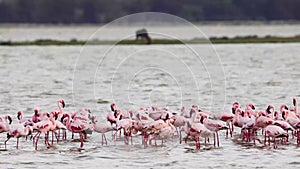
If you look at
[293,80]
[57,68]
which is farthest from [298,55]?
[293,80]

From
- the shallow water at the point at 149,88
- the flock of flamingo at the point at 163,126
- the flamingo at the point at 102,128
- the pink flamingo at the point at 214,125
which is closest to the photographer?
the shallow water at the point at 149,88

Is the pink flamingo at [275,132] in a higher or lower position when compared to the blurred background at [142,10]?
lower

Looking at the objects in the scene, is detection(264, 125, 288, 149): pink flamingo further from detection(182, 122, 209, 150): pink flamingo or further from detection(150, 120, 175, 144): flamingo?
detection(150, 120, 175, 144): flamingo

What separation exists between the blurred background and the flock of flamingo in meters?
133

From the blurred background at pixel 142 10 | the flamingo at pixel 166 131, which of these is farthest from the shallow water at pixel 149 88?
the blurred background at pixel 142 10

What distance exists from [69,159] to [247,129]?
13.4 ft

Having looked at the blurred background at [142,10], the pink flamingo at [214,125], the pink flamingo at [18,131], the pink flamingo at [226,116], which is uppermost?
the blurred background at [142,10]

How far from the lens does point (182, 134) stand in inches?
787

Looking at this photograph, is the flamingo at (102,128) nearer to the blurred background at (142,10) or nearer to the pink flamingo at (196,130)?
the pink flamingo at (196,130)

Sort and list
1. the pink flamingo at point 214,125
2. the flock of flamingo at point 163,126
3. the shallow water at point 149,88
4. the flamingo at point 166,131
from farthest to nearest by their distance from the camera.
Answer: the pink flamingo at point 214,125
the flamingo at point 166,131
the flock of flamingo at point 163,126
the shallow water at point 149,88

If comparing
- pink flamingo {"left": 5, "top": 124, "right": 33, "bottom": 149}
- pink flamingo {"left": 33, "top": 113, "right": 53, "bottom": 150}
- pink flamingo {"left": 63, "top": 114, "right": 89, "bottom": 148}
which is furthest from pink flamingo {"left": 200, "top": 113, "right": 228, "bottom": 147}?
pink flamingo {"left": 5, "top": 124, "right": 33, "bottom": 149}

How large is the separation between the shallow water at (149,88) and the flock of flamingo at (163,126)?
0.87 ft

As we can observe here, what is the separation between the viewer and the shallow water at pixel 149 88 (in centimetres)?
1709

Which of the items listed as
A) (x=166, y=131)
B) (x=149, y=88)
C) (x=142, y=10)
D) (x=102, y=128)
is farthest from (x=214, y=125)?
(x=142, y=10)
